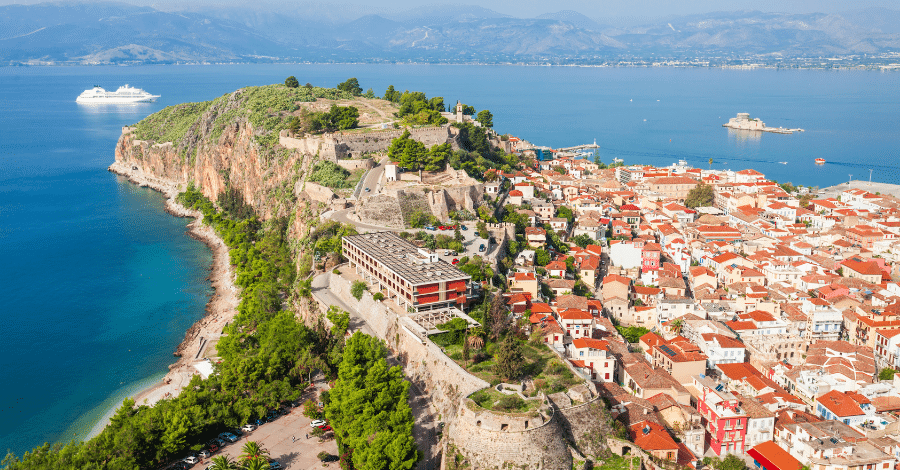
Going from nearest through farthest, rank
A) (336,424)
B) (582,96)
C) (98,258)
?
(336,424), (98,258), (582,96)

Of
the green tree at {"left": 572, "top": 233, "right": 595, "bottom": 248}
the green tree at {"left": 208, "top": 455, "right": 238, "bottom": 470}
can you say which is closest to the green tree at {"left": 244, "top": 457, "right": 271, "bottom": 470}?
the green tree at {"left": 208, "top": 455, "right": 238, "bottom": 470}

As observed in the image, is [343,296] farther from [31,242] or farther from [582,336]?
[31,242]

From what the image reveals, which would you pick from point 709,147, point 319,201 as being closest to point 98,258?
point 319,201

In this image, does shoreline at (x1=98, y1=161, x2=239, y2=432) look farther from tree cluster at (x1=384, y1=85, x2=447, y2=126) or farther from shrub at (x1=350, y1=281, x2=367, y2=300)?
tree cluster at (x1=384, y1=85, x2=447, y2=126)

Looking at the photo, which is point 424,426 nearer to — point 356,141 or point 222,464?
point 222,464

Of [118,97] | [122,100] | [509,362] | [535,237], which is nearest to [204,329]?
[535,237]

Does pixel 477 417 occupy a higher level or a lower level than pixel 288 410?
higher
